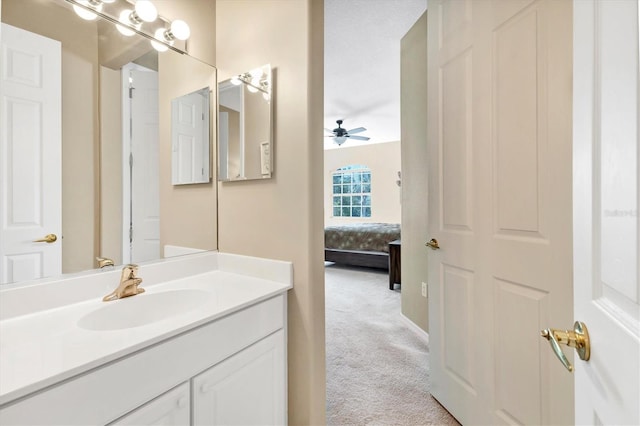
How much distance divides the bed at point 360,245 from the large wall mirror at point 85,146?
360 cm

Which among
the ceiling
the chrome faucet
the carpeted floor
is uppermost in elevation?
the ceiling

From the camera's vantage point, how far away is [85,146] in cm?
120

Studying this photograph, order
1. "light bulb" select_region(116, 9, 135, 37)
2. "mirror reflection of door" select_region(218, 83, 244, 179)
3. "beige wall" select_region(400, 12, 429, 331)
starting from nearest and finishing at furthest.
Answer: "light bulb" select_region(116, 9, 135, 37) → "mirror reflection of door" select_region(218, 83, 244, 179) → "beige wall" select_region(400, 12, 429, 331)

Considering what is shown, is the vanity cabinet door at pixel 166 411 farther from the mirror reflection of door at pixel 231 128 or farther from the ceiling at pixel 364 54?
the ceiling at pixel 364 54

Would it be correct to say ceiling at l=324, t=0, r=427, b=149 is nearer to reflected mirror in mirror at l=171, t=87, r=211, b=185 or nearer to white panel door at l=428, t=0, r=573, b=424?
white panel door at l=428, t=0, r=573, b=424

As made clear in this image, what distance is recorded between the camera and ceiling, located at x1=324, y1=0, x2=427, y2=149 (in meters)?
2.29

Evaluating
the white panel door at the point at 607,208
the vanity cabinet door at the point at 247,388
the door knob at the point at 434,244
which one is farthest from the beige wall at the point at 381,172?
the white panel door at the point at 607,208

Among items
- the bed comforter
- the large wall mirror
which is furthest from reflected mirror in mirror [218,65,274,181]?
the bed comforter

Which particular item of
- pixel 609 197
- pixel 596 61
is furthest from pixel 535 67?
pixel 609 197

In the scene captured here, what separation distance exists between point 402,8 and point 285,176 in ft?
6.26

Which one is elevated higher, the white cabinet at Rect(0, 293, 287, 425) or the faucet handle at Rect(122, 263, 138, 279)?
the faucet handle at Rect(122, 263, 138, 279)

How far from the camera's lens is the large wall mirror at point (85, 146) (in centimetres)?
101

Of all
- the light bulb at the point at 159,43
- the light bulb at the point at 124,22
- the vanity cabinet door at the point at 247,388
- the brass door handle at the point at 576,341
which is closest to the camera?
the brass door handle at the point at 576,341

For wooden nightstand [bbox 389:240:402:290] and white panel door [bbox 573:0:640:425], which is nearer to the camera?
white panel door [bbox 573:0:640:425]
